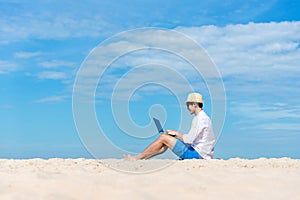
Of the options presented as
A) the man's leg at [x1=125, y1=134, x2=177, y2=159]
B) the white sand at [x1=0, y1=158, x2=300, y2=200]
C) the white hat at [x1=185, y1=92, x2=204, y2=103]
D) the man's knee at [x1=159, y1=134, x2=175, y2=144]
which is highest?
the white hat at [x1=185, y1=92, x2=204, y2=103]

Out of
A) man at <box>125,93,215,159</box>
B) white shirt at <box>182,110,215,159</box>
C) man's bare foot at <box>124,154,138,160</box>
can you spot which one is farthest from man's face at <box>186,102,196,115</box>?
man's bare foot at <box>124,154,138,160</box>

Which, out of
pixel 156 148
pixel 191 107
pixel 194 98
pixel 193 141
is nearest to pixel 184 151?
pixel 193 141

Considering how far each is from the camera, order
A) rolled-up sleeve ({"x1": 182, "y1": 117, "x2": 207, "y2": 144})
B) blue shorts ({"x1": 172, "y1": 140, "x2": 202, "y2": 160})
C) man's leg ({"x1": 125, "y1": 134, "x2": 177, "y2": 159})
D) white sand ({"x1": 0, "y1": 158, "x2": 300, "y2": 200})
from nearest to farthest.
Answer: white sand ({"x1": 0, "y1": 158, "x2": 300, "y2": 200}) < rolled-up sleeve ({"x1": 182, "y1": 117, "x2": 207, "y2": 144}) < blue shorts ({"x1": 172, "y1": 140, "x2": 202, "y2": 160}) < man's leg ({"x1": 125, "y1": 134, "x2": 177, "y2": 159})

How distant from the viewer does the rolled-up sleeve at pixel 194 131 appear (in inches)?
344

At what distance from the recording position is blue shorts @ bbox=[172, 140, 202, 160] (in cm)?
890

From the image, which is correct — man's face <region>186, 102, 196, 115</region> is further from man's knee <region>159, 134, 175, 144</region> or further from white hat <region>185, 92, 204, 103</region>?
man's knee <region>159, 134, 175, 144</region>

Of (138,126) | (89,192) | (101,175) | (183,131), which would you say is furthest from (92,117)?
(89,192)

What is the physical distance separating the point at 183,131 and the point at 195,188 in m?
3.61

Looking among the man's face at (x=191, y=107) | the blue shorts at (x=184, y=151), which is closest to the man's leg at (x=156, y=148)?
the blue shorts at (x=184, y=151)

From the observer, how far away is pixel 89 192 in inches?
217

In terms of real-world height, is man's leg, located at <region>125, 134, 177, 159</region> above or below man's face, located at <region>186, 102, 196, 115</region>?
below

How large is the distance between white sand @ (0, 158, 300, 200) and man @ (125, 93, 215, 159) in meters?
1.15

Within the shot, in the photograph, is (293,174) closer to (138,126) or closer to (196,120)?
(196,120)

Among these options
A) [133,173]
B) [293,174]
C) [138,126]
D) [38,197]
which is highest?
[138,126]
